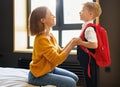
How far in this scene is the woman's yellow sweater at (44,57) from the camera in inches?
60.6

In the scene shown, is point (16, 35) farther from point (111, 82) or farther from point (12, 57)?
point (111, 82)

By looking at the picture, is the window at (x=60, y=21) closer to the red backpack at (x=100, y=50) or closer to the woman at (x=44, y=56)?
the red backpack at (x=100, y=50)

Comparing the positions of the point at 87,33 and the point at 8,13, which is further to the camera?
the point at 8,13

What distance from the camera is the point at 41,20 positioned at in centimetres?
163

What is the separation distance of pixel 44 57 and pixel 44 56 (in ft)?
0.05

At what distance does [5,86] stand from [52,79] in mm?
371

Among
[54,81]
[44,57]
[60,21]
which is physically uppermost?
[60,21]

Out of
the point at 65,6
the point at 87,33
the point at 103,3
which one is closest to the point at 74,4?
the point at 65,6

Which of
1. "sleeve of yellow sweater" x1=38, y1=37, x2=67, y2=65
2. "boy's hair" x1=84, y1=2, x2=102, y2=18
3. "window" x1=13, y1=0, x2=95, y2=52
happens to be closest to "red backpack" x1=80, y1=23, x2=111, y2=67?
"boy's hair" x1=84, y1=2, x2=102, y2=18

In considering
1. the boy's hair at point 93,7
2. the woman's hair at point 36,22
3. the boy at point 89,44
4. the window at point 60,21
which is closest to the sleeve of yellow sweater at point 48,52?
the woman's hair at point 36,22

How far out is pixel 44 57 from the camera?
157 centimetres

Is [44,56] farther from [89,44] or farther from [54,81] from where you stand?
[89,44]

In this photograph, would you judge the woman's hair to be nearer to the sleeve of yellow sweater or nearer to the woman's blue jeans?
the sleeve of yellow sweater

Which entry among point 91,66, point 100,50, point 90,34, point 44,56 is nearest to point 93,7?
point 90,34
